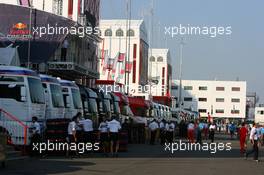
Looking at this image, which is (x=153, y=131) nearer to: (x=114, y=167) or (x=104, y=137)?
(x=104, y=137)

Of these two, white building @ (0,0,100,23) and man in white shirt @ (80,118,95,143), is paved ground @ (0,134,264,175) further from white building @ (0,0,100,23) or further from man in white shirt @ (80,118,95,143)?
white building @ (0,0,100,23)

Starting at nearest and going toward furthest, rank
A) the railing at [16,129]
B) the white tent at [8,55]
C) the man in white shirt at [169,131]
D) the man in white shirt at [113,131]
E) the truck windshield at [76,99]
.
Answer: the railing at [16,129] < the man in white shirt at [113,131] < the truck windshield at [76,99] < the white tent at [8,55] < the man in white shirt at [169,131]

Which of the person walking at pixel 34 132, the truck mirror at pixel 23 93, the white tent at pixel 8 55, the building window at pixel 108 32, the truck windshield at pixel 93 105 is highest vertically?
the building window at pixel 108 32

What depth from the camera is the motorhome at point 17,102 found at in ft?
80.9

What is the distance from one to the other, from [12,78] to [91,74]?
134ft

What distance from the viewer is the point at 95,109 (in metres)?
36.8

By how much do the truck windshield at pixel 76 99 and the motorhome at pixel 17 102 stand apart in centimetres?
631

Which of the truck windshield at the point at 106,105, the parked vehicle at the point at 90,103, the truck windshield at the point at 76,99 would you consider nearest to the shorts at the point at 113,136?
the truck windshield at the point at 76,99

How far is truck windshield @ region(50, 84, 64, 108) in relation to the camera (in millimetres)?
29072

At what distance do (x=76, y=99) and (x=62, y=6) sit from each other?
119ft

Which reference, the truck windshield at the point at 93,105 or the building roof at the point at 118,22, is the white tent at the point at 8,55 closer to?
the truck windshield at the point at 93,105

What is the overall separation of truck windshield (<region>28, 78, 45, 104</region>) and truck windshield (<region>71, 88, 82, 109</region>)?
17.5ft

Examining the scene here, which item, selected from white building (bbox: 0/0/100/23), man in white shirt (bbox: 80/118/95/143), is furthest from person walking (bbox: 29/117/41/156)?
white building (bbox: 0/0/100/23)

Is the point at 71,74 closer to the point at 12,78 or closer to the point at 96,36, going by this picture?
the point at 96,36
